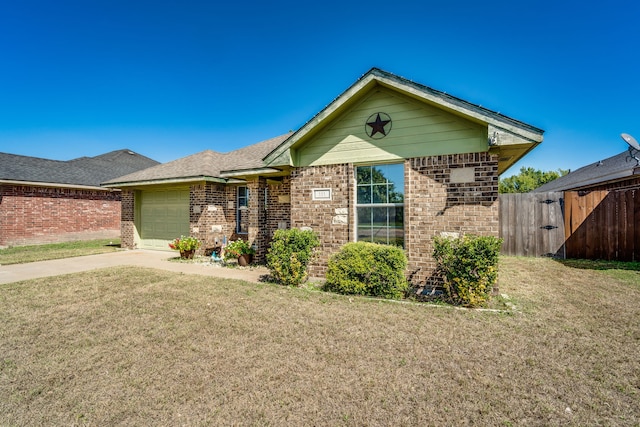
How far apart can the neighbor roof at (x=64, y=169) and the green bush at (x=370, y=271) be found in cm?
1695

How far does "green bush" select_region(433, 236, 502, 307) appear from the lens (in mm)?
5102

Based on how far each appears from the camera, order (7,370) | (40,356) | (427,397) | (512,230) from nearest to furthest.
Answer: (427,397) → (7,370) → (40,356) → (512,230)

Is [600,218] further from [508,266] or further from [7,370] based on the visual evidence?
[7,370]

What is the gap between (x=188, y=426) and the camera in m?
2.42

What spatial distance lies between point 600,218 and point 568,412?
10.2 meters

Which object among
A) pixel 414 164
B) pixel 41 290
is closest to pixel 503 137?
pixel 414 164

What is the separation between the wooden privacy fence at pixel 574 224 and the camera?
30.4 feet

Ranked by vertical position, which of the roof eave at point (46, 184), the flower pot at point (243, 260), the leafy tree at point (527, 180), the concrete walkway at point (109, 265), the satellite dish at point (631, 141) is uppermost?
the leafy tree at point (527, 180)

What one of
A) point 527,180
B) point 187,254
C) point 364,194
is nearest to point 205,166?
point 187,254

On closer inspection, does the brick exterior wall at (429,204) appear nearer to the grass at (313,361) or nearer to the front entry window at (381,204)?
the front entry window at (381,204)

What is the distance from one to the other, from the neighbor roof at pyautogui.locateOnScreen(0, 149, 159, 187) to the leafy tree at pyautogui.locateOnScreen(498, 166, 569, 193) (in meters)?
45.0

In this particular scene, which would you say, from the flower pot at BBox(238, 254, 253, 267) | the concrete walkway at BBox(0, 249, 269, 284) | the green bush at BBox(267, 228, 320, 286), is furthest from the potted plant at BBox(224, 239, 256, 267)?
the green bush at BBox(267, 228, 320, 286)

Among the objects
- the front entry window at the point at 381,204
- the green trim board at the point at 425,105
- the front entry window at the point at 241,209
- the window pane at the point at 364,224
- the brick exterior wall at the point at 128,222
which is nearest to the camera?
the green trim board at the point at 425,105

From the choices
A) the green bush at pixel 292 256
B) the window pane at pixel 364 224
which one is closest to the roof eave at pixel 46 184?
the green bush at pixel 292 256
